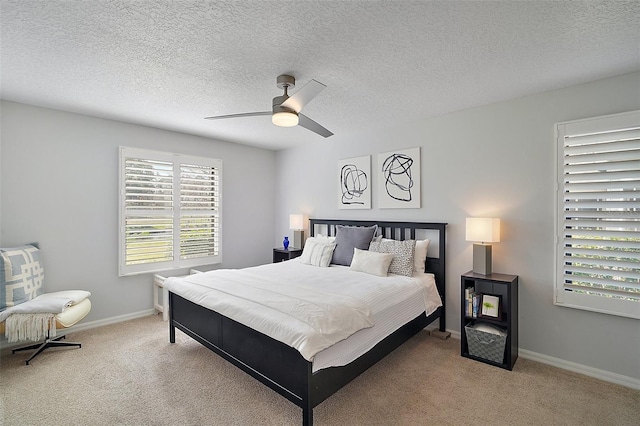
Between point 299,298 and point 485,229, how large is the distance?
6.76ft

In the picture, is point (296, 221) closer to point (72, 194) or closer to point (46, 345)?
point (72, 194)

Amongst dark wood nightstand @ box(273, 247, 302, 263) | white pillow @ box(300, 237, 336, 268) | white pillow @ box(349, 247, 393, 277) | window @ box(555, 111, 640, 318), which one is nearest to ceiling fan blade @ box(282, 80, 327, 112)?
white pillow @ box(349, 247, 393, 277)

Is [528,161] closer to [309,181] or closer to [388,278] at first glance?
[388,278]

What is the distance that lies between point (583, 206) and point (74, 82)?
4.98 m

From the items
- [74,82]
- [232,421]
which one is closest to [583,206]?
[232,421]

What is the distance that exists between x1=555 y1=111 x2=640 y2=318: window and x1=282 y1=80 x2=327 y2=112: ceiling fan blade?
250 centimetres

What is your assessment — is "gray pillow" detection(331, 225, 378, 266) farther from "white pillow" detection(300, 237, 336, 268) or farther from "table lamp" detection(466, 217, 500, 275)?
"table lamp" detection(466, 217, 500, 275)

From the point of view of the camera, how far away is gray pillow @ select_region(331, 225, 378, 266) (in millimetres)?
4020

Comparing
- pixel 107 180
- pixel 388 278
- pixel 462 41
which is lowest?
pixel 388 278

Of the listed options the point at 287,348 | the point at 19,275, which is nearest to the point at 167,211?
the point at 19,275

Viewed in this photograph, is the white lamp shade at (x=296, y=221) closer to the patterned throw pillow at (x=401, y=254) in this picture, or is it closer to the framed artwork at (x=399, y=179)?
the framed artwork at (x=399, y=179)

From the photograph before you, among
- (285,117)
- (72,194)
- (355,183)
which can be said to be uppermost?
(285,117)

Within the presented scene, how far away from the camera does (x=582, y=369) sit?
2.75m

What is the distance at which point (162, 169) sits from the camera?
433cm
